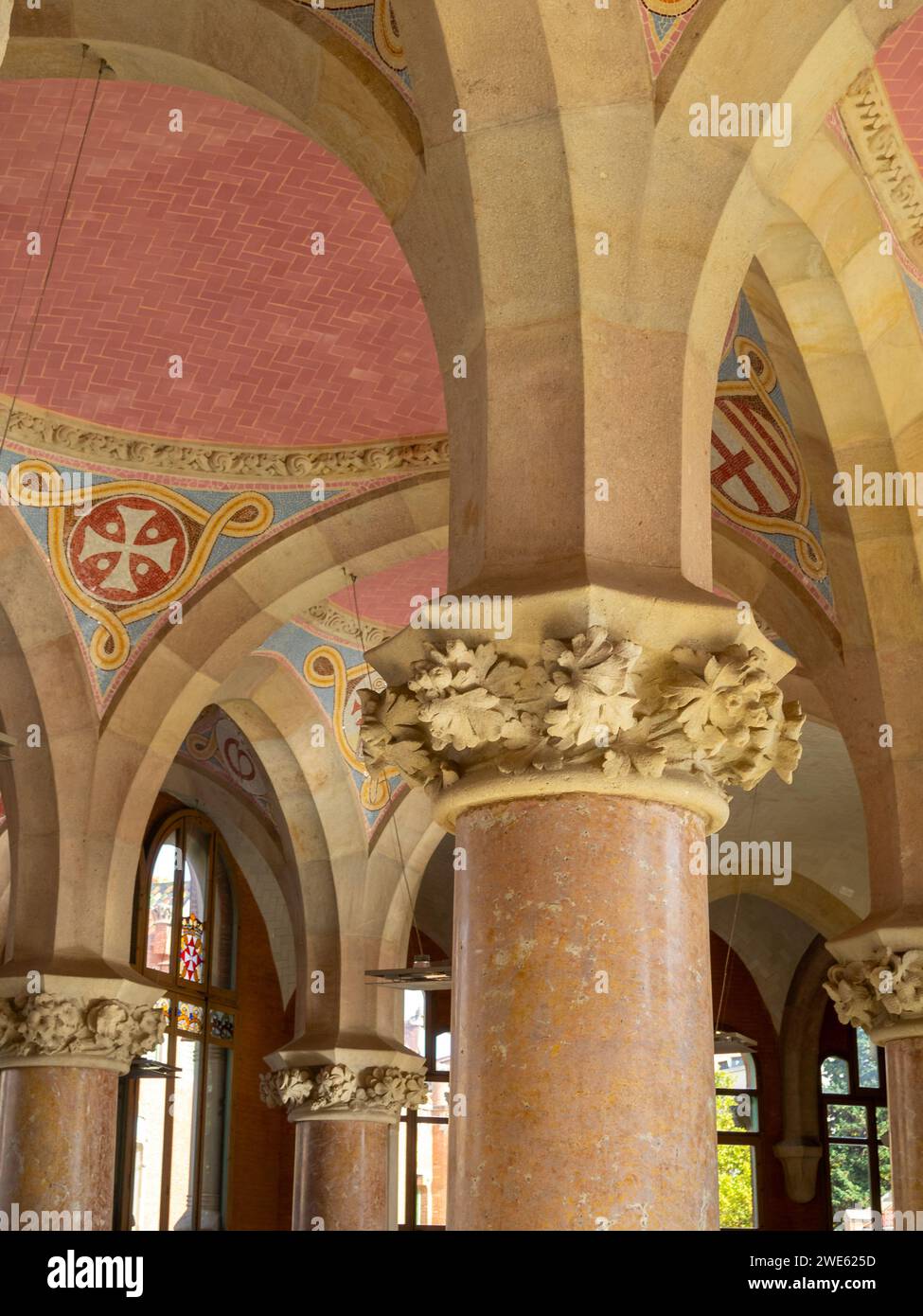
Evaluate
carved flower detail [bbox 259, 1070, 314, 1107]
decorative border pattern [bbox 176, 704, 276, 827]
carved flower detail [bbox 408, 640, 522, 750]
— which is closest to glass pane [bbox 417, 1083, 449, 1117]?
decorative border pattern [bbox 176, 704, 276, 827]

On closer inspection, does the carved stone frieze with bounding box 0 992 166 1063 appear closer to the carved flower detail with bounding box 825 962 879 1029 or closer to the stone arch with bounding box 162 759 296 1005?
the carved flower detail with bounding box 825 962 879 1029

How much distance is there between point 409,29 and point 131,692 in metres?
5.13

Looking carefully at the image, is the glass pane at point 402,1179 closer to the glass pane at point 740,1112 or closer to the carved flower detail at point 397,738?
the glass pane at point 740,1112

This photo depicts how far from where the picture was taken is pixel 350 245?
7.51 m

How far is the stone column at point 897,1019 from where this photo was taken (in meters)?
6.61

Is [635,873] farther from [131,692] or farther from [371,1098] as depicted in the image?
[371,1098]

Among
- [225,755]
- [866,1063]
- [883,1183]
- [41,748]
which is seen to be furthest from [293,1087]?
[883,1183]

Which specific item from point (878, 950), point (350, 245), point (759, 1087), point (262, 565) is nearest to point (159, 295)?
point (350, 245)

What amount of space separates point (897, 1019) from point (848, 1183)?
1327cm

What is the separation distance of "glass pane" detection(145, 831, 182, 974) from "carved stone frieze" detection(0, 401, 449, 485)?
696 cm

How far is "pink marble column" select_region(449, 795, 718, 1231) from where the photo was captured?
3.51 metres

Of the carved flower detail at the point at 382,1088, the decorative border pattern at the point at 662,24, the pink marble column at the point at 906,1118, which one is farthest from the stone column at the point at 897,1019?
the carved flower detail at the point at 382,1088

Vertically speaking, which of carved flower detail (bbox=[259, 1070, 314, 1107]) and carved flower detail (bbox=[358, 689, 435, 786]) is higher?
carved flower detail (bbox=[358, 689, 435, 786])
